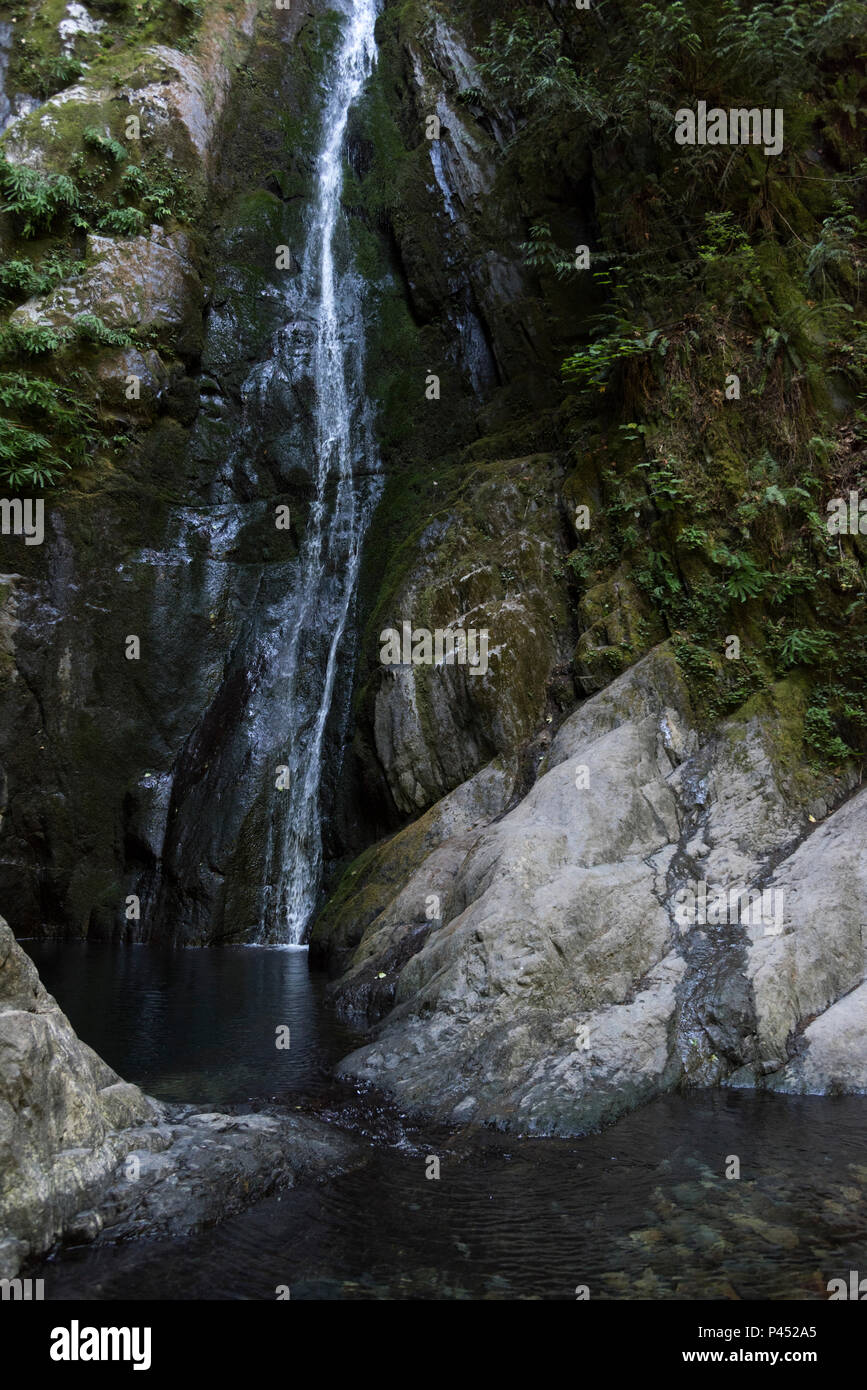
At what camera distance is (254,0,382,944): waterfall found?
16422mm

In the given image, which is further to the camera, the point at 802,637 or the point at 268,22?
the point at 268,22

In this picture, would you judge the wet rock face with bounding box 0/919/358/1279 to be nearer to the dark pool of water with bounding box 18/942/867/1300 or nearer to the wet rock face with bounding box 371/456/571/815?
the dark pool of water with bounding box 18/942/867/1300

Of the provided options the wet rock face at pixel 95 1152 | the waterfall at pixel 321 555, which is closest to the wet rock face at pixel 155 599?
the waterfall at pixel 321 555

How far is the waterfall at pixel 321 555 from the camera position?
16.4m

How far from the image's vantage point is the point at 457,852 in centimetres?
1055

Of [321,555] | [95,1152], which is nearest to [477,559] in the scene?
[321,555]

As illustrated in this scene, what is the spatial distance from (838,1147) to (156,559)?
16.6m

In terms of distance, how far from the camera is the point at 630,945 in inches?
309

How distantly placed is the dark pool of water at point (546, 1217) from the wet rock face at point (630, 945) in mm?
394

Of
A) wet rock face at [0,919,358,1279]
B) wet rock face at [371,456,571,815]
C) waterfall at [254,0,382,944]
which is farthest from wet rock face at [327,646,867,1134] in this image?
waterfall at [254,0,382,944]

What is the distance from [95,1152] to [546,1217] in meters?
2.56

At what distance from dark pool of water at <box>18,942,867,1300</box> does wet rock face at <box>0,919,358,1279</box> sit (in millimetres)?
181
